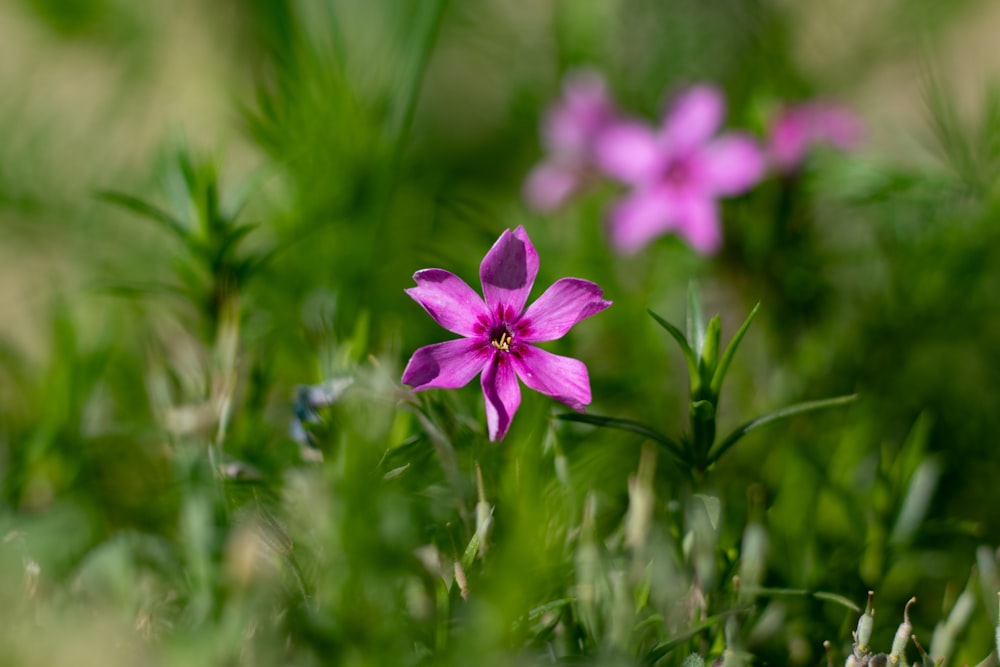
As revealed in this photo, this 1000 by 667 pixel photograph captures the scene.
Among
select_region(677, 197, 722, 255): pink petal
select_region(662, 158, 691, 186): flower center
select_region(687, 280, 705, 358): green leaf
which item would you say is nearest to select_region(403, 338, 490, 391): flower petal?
select_region(687, 280, 705, 358): green leaf

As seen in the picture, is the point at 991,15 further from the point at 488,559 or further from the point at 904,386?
the point at 488,559

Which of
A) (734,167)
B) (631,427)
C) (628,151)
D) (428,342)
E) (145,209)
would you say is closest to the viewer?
(631,427)

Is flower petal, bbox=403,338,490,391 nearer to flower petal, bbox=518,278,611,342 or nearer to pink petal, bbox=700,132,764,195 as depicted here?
flower petal, bbox=518,278,611,342

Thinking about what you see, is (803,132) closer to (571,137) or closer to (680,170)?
(680,170)

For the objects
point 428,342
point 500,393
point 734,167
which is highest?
point 734,167

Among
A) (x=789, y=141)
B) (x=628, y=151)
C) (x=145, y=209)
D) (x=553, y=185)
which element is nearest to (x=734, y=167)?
(x=789, y=141)

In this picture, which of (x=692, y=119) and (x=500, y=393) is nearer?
(x=500, y=393)

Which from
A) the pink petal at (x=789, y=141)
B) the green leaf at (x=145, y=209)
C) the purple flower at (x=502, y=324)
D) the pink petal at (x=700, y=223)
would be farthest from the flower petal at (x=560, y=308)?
the pink petal at (x=789, y=141)
